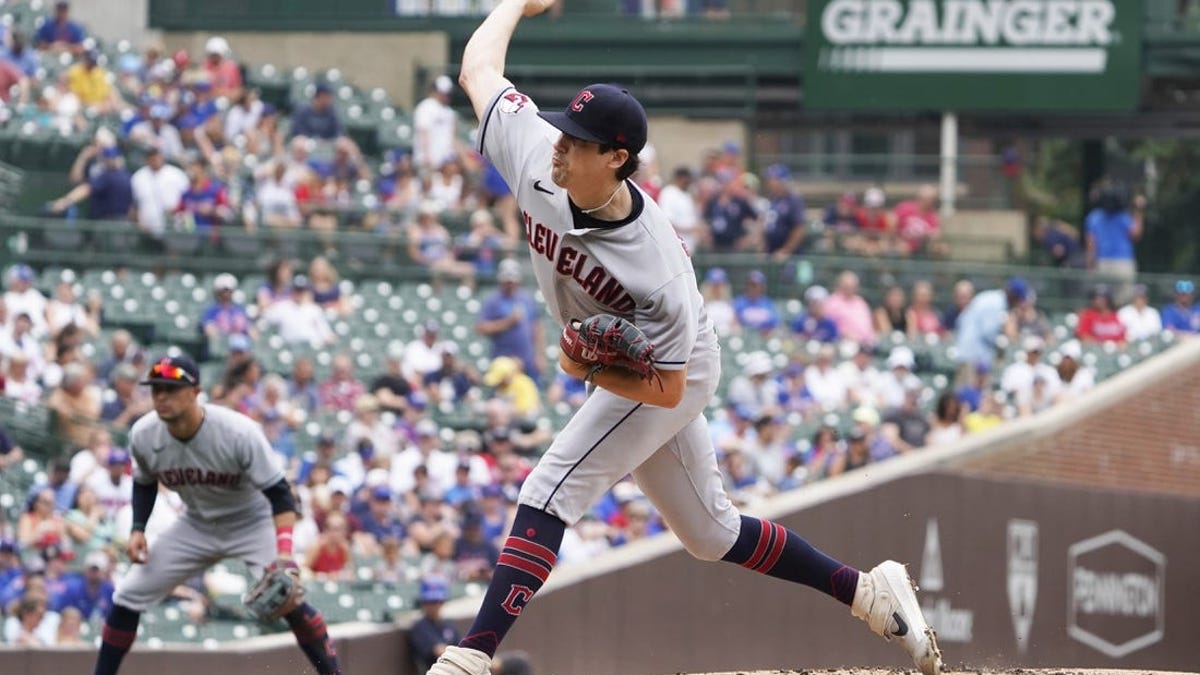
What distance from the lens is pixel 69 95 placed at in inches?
718

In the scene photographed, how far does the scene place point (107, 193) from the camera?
54.6ft

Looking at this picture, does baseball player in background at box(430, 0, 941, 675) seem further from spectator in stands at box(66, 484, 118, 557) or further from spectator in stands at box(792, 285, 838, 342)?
spectator in stands at box(792, 285, 838, 342)

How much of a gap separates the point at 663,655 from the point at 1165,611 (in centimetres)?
549

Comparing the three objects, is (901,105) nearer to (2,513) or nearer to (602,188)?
(2,513)

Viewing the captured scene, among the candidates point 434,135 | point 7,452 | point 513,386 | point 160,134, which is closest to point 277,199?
point 160,134

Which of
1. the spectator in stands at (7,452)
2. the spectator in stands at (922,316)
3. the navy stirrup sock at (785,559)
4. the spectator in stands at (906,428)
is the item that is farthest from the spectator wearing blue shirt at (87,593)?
the spectator in stands at (922,316)

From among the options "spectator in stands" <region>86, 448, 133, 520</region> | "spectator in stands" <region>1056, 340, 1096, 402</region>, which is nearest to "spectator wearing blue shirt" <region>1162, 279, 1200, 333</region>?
"spectator in stands" <region>1056, 340, 1096, 402</region>

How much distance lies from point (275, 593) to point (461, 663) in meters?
2.86

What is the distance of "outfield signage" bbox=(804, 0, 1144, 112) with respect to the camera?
22.3m

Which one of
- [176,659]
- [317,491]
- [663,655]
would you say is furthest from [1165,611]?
[176,659]

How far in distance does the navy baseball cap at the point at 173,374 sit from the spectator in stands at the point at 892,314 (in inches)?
374

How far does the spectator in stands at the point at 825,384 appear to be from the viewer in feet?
54.1

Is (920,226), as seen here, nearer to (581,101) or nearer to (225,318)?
(225,318)

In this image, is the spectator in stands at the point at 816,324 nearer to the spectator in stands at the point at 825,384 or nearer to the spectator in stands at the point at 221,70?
the spectator in stands at the point at 825,384
